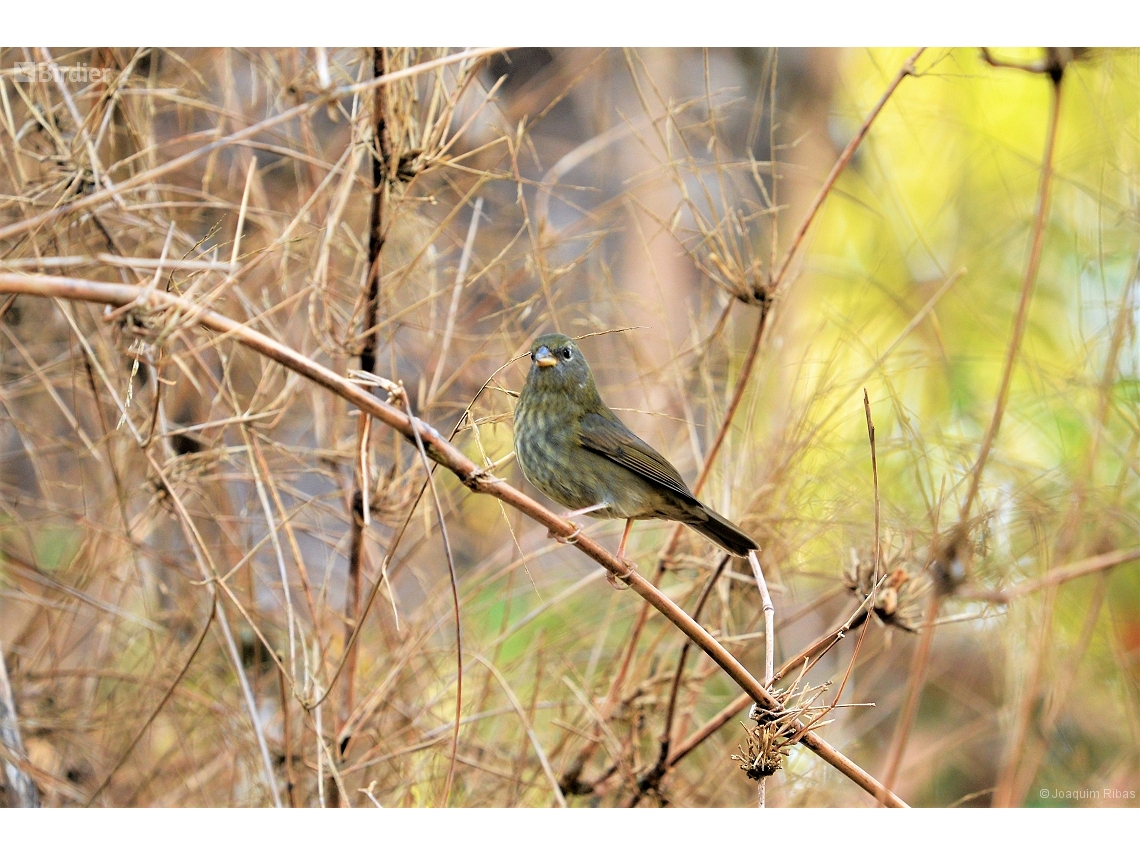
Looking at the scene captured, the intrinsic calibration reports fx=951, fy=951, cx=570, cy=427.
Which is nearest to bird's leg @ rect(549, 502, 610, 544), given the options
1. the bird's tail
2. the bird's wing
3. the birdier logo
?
the bird's wing

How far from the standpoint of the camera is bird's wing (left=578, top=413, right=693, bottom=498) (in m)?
2.81

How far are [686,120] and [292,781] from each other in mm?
2991

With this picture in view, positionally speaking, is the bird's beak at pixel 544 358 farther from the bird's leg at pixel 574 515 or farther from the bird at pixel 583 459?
the bird's leg at pixel 574 515

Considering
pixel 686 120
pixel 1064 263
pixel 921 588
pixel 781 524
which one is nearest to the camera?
pixel 921 588

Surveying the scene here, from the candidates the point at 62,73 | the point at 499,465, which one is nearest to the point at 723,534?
the point at 499,465

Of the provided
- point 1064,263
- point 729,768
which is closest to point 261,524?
point 729,768

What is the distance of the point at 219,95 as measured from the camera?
347cm

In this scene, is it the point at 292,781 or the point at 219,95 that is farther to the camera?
the point at 219,95

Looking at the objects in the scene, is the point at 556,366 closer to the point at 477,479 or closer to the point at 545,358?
the point at 545,358

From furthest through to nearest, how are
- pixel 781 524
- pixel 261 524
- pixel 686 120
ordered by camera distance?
1. pixel 686 120
2. pixel 261 524
3. pixel 781 524

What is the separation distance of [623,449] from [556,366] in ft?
1.06

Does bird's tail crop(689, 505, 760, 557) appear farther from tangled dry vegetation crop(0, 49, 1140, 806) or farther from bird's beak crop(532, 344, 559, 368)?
bird's beak crop(532, 344, 559, 368)

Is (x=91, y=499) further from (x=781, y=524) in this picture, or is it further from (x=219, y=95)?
(x=781, y=524)

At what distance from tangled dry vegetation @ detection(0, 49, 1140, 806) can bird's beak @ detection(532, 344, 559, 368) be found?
146mm
